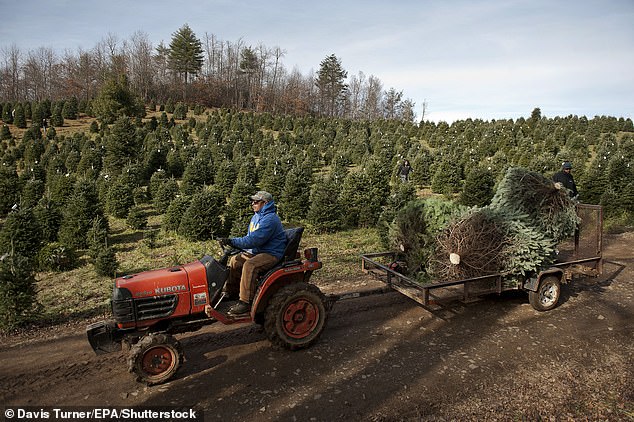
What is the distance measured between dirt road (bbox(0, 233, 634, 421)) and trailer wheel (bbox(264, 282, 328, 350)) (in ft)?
0.64

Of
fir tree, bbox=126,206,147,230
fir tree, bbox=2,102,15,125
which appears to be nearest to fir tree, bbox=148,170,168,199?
fir tree, bbox=126,206,147,230

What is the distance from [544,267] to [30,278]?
840 centimetres

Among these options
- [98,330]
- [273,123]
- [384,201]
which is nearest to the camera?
[98,330]

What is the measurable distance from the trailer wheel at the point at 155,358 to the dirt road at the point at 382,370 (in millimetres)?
149

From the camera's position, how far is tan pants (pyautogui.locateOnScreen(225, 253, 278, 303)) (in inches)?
203

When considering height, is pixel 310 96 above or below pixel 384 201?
above

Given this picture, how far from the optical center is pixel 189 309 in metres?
4.90

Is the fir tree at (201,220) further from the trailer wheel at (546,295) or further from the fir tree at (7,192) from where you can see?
the fir tree at (7,192)

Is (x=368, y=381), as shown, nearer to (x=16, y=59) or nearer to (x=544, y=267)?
(x=544, y=267)

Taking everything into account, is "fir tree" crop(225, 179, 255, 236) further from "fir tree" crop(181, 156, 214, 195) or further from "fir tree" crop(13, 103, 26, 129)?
"fir tree" crop(13, 103, 26, 129)

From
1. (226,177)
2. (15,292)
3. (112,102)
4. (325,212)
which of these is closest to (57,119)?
(112,102)

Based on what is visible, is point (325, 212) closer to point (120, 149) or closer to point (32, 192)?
point (32, 192)

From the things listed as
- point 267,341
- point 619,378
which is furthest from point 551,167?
point 267,341

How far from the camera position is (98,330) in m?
4.61
